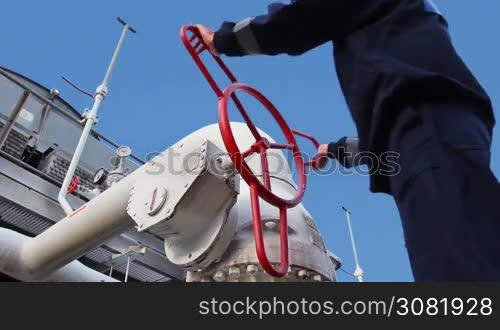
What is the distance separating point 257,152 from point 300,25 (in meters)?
0.38

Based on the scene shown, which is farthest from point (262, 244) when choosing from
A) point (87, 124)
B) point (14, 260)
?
point (87, 124)

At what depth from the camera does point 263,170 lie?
1443 millimetres

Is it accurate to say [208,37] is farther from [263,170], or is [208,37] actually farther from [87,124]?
[87,124]

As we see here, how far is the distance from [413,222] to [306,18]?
0.58 m

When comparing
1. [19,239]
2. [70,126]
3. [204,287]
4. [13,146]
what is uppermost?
[70,126]

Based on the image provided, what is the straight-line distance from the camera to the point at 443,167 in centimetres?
94

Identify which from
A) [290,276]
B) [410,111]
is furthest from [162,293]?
[410,111]

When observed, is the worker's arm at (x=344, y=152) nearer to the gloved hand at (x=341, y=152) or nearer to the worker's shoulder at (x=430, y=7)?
the gloved hand at (x=341, y=152)

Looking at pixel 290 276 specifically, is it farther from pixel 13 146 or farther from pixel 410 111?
pixel 13 146

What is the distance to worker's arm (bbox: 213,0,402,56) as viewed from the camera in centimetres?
124

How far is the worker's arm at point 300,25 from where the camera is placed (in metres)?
1.24

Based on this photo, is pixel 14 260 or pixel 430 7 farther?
pixel 14 260

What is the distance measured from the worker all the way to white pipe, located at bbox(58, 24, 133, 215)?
5.17 ft

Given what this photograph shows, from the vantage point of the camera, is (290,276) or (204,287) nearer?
(204,287)
